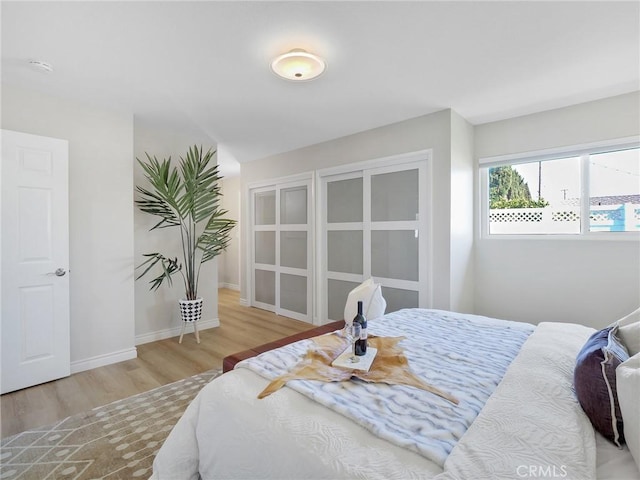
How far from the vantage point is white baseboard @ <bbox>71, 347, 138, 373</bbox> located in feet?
9.25

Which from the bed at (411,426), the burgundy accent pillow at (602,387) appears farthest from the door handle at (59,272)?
the burgundy accent pillow at (602,387)

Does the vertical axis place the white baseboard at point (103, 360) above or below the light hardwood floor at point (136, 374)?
above

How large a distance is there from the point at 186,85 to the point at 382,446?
288 centimetres

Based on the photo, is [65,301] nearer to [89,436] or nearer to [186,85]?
[89,436]

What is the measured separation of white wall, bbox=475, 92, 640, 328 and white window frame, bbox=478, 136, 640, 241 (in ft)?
0.15

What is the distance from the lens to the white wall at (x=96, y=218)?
9.12 feet

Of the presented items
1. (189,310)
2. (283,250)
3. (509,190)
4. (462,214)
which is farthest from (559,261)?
(189,310)

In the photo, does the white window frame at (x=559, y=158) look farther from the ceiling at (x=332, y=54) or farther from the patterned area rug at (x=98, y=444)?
the patterned area rug at (x=98, y=444)

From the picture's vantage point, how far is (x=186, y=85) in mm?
2594

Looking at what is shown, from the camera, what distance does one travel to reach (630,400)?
84cm

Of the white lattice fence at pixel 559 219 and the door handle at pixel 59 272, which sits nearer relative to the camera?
the door handle at pixel 59 272

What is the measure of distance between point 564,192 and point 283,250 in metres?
3.55

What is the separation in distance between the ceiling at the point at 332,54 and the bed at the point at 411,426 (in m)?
1.89

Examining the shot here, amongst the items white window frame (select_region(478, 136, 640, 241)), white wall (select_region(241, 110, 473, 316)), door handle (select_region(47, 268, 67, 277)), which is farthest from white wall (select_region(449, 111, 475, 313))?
door handle (select_region(47, 268, 67, 277))
